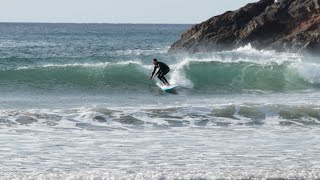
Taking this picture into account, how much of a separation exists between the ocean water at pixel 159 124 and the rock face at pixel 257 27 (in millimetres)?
12811

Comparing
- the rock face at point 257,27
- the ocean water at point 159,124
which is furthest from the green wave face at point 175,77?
the rock face at point 257,27

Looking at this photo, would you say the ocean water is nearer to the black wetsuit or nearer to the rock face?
the black wetsuit

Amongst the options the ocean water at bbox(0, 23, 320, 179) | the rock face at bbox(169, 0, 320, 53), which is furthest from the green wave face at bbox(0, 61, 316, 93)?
the rock face at bbox(169, 0, 320, 53)

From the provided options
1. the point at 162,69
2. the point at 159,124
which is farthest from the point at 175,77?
the point at 159,124

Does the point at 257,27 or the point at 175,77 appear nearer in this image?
the point at 175,77

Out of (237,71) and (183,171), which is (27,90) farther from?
(183,171)

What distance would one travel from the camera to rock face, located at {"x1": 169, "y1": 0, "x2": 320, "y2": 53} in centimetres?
4088

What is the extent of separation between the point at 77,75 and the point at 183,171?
17.9 meters

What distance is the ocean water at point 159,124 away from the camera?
34.5 ft

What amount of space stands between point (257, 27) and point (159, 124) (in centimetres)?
2767

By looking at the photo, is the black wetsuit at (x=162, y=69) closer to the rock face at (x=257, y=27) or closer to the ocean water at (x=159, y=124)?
the ocean water at (x=159, y=124)

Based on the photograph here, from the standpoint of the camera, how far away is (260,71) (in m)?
28.1

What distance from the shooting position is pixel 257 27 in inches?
1650

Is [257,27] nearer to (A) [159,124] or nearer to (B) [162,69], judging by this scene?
(B) [162,69]
